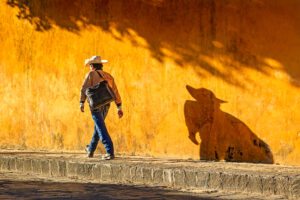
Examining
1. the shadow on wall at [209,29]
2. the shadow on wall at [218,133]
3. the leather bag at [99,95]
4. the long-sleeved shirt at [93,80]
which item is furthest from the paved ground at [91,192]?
the shadow on wall at [209,29]

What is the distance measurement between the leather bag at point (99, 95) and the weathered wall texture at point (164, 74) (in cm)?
90

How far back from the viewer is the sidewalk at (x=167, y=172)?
6312 mm

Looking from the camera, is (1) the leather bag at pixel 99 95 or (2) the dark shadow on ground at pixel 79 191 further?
(1) the leather bag at pixel 99 95

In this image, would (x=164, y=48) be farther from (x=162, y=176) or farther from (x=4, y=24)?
(x=4, y=24)

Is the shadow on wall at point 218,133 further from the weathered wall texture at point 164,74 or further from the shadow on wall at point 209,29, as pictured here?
the shadow on wall at point 209,29

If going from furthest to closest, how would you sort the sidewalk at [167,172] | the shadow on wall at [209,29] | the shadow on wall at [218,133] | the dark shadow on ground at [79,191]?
1. the shadow on wall at [218,133]
2. the shadow on wall at [209,29]
3. the sidewalk at [167,172]
4. the dark shadow on ground at [79,191]

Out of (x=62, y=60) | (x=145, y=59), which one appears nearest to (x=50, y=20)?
(x=62, y=60)

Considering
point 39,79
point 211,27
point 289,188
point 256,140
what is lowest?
point 289,188

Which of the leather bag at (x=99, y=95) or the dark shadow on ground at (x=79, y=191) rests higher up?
the leather bag at (x=99, y=95)

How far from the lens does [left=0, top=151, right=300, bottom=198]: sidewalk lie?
20.7 ft

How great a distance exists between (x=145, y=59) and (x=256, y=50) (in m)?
1.88

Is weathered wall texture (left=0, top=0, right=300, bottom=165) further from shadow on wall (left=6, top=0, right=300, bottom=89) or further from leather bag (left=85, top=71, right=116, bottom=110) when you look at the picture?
leather bag (left=85, top=71, right=116, bottom=110)

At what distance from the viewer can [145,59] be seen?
8.92 meters

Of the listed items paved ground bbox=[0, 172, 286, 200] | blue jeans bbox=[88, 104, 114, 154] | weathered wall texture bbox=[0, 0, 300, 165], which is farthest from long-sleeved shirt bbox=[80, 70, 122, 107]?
paved ground bbox=[0, 172, 286, 200]
